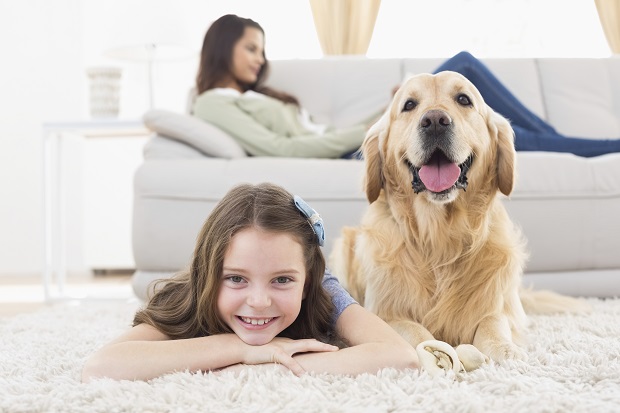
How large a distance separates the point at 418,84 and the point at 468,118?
0.16 m

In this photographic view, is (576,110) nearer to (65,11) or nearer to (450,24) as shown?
(450,24)

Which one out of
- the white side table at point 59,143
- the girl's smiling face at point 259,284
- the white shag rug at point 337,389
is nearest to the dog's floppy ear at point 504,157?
the white shag rug at point 337,389

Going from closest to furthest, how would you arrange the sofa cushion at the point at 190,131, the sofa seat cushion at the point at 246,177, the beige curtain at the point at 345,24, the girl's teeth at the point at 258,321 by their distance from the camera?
the girl's teeth at the point at 258,321, the sofa seat cushion at the point at 246,177, the sofa cushion at the point at 190,131, the beige curtain at the point at 345,24

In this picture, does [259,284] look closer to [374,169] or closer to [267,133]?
[374,169]

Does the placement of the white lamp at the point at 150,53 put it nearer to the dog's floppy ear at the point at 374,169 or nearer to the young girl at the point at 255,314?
the dog's floppy ear at the point at 374,169

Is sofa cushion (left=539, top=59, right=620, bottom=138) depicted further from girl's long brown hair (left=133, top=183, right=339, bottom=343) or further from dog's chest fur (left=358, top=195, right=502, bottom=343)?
girl's long brown hair (left=133, top=183, right=339, bottom=343)

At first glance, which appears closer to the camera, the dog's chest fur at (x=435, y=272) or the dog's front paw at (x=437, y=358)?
the dog's front paw at (x=437, y=358)

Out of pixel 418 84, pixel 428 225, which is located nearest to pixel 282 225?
pixel 428 225

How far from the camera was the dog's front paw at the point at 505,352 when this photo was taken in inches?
56.2

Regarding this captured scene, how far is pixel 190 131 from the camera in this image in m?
2.74

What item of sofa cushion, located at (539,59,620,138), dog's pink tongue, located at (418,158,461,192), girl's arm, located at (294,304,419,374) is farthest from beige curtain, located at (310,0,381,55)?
girl's arm, located at (294,304,419,374)

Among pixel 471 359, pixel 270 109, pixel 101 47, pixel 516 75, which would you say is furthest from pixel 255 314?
pixel 101 47

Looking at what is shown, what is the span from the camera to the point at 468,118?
66.5 inches

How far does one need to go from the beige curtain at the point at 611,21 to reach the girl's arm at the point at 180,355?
465cm
